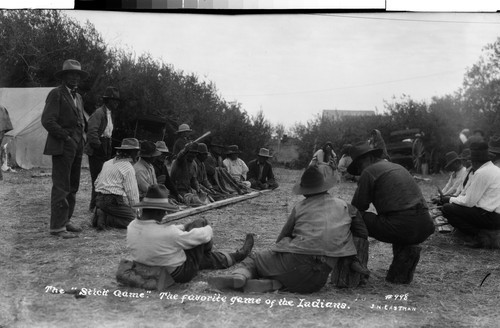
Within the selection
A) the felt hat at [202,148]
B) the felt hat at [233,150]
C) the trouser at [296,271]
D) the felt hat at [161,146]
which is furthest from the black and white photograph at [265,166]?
the felt hat at [202,148]

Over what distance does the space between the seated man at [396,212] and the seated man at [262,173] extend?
1717mm

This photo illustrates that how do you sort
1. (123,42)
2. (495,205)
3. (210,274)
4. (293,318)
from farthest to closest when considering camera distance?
(495,205)
(123,42)
(210,274)
(293,318)

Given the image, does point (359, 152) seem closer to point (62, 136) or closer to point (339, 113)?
point (339, 113)

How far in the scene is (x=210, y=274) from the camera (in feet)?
14.6

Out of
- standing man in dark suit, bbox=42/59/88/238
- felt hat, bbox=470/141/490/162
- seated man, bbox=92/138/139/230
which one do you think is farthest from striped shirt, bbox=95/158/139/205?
felt hat, bbox=470/141/490/162

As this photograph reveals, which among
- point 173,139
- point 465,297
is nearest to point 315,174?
point 465,297

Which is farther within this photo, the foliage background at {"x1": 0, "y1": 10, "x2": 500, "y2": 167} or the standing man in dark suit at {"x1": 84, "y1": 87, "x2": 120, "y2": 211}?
the standing man in dark suit at {"x1": 84, "y1": 87, "x2": 120, "y2": 211}

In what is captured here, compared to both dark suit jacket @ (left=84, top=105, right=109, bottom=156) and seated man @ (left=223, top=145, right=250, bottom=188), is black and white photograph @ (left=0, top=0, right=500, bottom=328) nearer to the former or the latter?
dark suit jacket @ (left=84, top=105, right=109, bottom=156)

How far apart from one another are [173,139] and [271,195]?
152 cm

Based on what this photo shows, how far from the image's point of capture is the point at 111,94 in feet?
20.3

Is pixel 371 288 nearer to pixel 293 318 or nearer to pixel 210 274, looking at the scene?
pixel 293 318

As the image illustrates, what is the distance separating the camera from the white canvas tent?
649 centimetres

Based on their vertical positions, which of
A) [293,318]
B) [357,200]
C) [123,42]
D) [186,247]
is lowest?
[293,318]

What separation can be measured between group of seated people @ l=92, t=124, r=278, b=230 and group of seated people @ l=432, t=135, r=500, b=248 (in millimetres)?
2152
